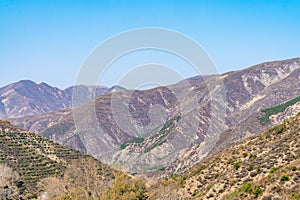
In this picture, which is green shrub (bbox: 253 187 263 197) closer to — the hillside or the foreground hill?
the hillside

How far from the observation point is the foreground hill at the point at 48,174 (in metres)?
48.4

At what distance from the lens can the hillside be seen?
29.6 meters

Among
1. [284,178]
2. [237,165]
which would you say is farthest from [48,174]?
[284,178]

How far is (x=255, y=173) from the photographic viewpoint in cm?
Result: 3672

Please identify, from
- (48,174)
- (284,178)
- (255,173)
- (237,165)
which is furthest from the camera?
(48,174)

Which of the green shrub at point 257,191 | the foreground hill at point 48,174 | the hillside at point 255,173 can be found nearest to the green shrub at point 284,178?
the hillside at point 255,173

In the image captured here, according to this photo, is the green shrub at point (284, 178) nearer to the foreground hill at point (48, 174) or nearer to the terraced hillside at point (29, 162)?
the foreground hill at point (48, 174)

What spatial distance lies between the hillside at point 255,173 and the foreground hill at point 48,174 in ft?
28.7

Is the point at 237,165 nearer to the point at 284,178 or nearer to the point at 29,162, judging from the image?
the point at 284,178

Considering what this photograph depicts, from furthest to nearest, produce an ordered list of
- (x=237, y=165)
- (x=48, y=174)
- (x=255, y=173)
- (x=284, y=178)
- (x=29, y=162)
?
1. (x=29, y=162)
2. (x=48, y=174)
3. (x=237, y=165)
4. (x=255, y=173)
5. (x=284, y=178)

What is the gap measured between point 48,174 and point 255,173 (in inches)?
1568

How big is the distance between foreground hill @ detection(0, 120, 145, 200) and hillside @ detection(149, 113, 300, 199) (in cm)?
874

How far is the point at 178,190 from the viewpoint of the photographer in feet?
145

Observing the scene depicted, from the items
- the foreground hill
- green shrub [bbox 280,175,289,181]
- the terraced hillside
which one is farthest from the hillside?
the terraced hillside
